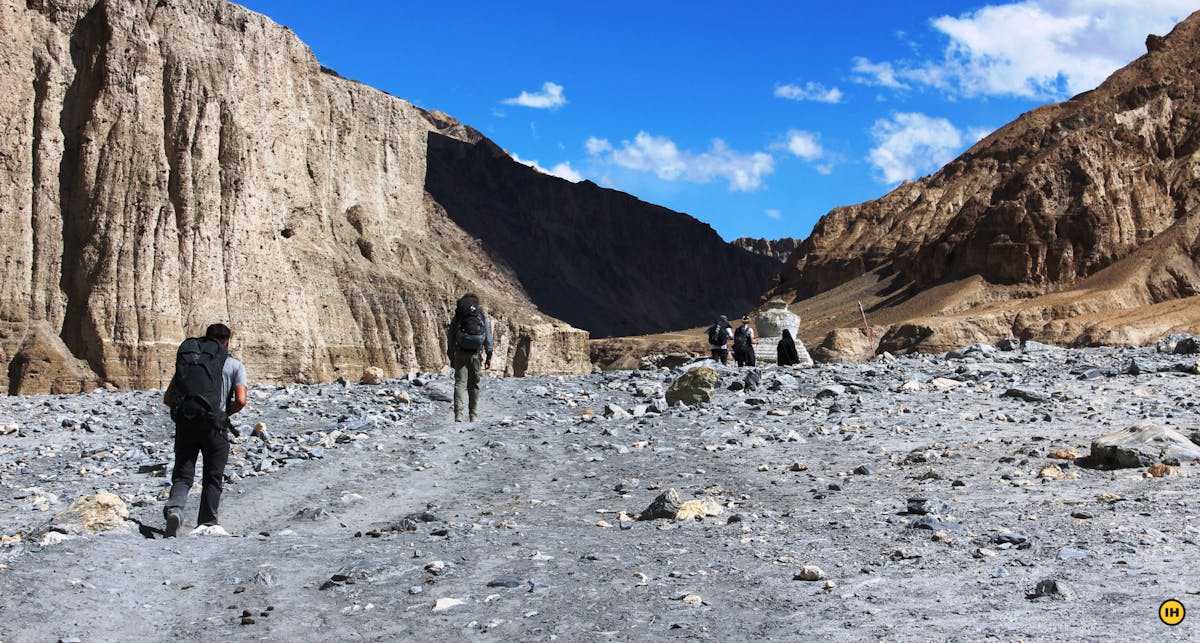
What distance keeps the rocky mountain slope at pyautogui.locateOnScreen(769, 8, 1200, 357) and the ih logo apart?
44230mm

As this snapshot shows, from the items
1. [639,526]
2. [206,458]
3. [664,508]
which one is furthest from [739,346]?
[206,458]

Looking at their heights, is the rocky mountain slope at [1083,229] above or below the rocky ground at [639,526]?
above

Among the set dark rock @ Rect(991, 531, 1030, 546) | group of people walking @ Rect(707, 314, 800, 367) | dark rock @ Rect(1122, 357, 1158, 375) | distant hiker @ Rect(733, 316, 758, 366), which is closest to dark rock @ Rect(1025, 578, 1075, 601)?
dark rock @ Rect(991, 531, 1030, 546)

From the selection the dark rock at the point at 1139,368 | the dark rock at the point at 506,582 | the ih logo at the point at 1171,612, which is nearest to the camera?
the ih logo at the point at 1171,612

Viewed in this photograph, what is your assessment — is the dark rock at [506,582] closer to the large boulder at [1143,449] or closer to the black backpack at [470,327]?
the large boulder at [1143,449]

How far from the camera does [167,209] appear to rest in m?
44.3

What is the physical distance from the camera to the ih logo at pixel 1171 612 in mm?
5211

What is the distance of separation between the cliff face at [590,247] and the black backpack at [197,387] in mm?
116965

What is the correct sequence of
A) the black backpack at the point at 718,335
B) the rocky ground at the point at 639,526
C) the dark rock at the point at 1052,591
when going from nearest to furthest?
the dark rock at the point at 1052,591, the rocky ground at the point at 639,526, the black backpack at the point at 718,335

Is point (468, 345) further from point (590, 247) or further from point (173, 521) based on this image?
point (590, 247)

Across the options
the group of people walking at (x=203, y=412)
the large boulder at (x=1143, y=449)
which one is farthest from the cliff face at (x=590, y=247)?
the large boulder at (x=1143, y=449)

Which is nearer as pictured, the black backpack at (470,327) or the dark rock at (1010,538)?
the dark rock at (1010,538)

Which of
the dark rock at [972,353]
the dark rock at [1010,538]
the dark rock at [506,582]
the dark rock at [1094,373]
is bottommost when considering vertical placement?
the dark rock at [506,582]

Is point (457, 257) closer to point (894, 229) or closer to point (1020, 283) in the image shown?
point (894, 229)
